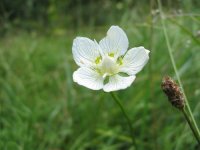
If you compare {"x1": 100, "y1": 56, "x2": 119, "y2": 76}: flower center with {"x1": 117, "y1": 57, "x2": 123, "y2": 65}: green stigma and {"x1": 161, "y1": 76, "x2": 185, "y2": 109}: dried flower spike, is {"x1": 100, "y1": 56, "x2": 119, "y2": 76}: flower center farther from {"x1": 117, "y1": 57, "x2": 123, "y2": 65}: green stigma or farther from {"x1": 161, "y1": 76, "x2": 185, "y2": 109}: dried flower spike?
{"x1": 161, "y1": 76, "x2": 185, "y2": 109}: dried flower spike

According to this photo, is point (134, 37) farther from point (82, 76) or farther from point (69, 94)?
point (82, 76)

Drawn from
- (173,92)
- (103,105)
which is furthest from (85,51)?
(103,105)

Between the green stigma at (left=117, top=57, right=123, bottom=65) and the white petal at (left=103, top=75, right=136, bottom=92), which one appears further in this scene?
the green stigma at (left=117, top=57, right=123, bottom=65)

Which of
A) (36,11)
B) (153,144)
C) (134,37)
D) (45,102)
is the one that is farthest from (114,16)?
(153,144)

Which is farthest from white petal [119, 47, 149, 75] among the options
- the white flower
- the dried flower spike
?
the dried flower spike

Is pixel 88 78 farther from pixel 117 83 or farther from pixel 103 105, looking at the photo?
pixel 103 105

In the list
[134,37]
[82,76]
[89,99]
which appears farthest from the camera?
[134,37]

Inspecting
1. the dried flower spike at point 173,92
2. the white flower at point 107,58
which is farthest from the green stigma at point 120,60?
the dried flower spike at point 173,92
